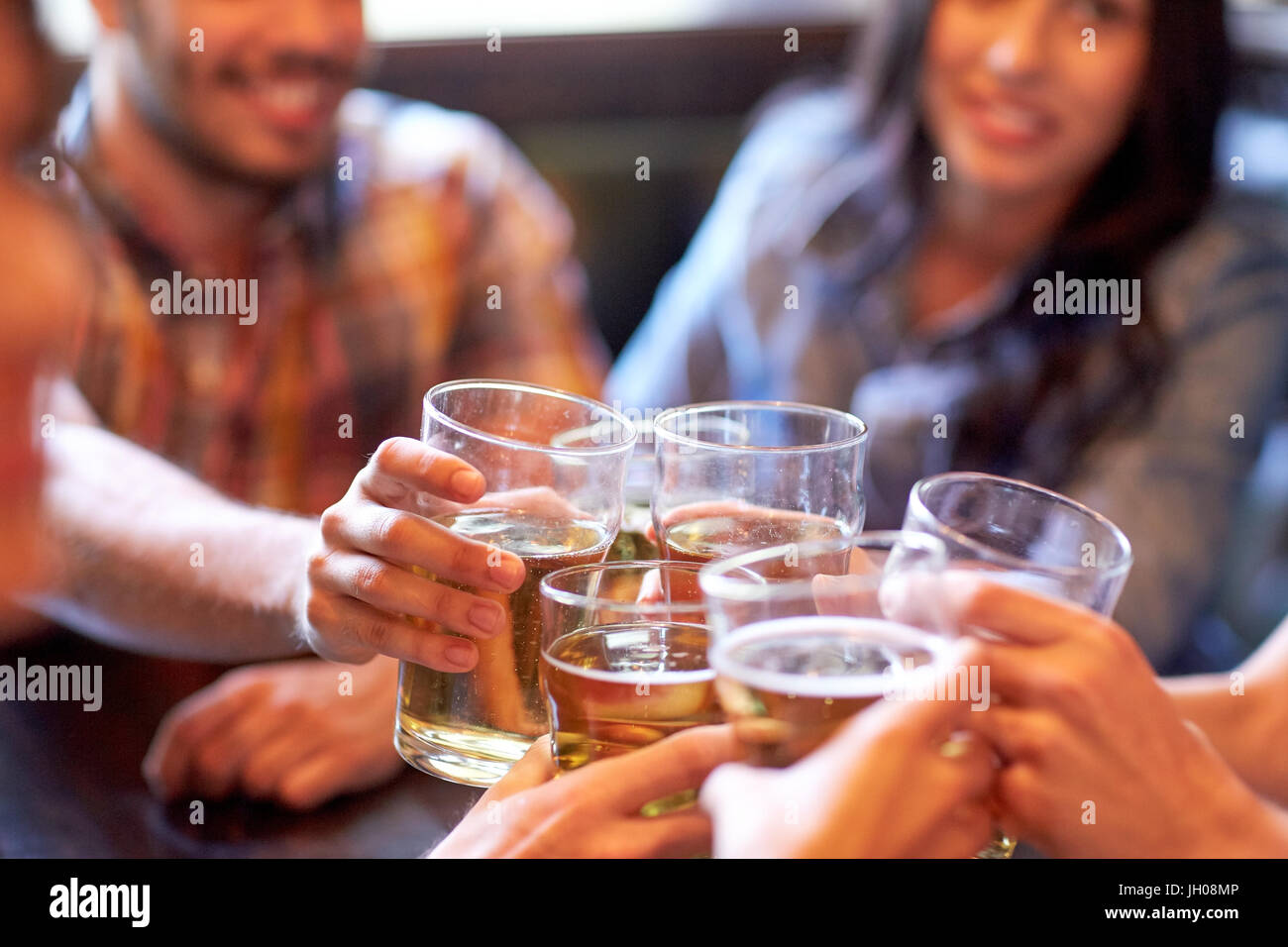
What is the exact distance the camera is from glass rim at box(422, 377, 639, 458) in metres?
0.81

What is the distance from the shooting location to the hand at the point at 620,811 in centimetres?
73

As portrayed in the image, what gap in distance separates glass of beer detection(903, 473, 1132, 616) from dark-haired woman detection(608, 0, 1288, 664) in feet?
3.15

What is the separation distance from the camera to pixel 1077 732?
70 centimetres

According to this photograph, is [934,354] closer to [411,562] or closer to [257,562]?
[257,562]

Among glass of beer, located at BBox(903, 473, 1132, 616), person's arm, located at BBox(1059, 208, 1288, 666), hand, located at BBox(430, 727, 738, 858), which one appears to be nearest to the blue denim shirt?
person's arm, located at BBox(1059, 208, 1288, 666)

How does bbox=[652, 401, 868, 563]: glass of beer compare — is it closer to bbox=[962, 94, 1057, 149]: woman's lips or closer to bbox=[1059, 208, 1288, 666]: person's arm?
bbox=[1059, 208, 1288, 666]: person's arm

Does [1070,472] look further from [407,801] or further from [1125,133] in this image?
[407,801]

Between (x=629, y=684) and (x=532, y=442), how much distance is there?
0.23 m

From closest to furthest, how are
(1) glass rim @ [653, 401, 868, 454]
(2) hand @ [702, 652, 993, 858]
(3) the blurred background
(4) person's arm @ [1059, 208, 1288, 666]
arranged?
(2) hand @ [702, 652, 993, 858], (1) glass rim @ [653, 401, 868, 454], (4) person's arm @ [1059, 208, 1288, 666], (3) the blurred background

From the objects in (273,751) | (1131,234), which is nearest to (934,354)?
(1131,234)

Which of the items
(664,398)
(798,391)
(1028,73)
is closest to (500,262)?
(664,398)

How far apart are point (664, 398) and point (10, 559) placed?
1.58 metres

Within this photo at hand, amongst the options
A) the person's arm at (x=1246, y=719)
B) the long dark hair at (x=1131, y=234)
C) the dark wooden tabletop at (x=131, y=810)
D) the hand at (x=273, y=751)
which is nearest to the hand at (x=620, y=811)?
the dark wooden tabletop at (x=131, y=810)
